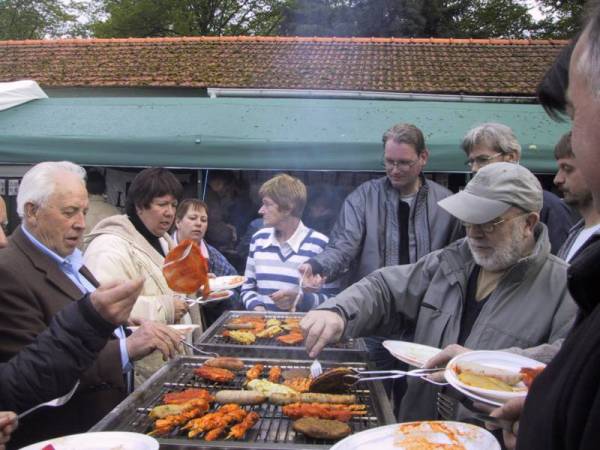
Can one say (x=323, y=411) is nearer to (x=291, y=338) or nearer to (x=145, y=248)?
(x=291, y=338)

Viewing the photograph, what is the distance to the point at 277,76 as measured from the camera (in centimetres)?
1191

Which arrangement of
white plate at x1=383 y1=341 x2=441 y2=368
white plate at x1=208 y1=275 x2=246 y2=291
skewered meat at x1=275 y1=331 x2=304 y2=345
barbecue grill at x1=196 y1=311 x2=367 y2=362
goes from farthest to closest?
1. white plate at x1=208 y1=275 x2=246 y2=291
2. skewered meat at x1=275 y1=331 x2=304 y2=345
3. barbecue grill at x1=196 y1=311 x2=367 y2=362
4. white plate at x1=383 y1=341 x2=441 y2=368

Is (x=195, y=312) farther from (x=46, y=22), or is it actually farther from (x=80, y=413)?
(x=46, y=22)

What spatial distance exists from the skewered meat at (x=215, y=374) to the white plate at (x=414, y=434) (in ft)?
2.91

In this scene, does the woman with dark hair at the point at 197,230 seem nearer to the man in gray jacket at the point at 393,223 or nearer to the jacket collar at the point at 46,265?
the man in gray jacket at the point at 393,223

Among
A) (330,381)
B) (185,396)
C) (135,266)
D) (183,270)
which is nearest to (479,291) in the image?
(330,381)

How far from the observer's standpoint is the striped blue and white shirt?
3760 mm

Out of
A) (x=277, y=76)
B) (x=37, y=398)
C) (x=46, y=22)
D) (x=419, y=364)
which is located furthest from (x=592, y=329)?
(x=46, y=22)

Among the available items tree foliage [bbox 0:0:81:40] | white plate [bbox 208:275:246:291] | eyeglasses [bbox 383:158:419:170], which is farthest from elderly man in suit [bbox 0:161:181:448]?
tree foliage [bbox 0:0:81:40]

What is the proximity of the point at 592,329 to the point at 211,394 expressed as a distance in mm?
1677

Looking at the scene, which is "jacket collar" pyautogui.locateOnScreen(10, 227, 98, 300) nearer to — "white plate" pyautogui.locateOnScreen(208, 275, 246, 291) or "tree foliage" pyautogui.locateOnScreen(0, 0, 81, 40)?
"white plate" pyautogui.locateOnScreen(208, 275, 246, 291)

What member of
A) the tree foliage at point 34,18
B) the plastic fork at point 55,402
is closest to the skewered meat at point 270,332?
the plastic fork at point 55,402

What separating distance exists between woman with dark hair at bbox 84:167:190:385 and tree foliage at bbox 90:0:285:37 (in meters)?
26.5

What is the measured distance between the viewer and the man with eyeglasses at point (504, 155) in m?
3.33
